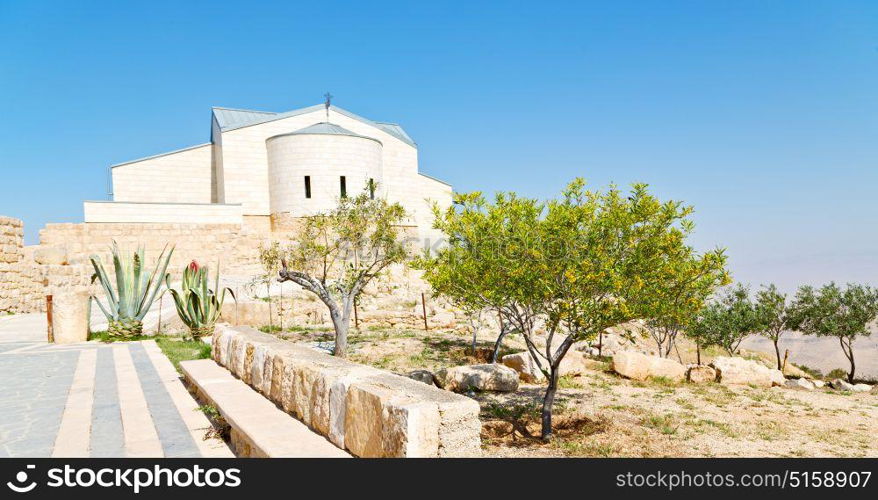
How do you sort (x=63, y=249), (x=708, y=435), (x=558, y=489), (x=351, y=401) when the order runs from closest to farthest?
(x=558, y=489), (x=351, y=401), (x=708, y=435), (x=63, y=249)

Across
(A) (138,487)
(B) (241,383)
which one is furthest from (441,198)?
(A) (138,487)

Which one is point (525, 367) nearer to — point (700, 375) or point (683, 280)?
point (700, 375)

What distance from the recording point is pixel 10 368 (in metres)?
8.34

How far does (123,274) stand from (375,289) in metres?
12.5

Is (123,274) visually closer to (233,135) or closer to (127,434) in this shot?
(127,434)

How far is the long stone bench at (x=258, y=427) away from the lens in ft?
12.3

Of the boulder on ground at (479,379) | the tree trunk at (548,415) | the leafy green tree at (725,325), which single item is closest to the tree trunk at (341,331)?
the boulder on ground at (479,379)

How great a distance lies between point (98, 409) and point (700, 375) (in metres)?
12.5

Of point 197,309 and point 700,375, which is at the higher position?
point 197,309

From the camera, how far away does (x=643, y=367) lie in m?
12.9

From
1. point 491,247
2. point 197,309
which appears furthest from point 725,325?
point 197,309

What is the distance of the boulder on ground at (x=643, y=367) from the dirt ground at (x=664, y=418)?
273mm

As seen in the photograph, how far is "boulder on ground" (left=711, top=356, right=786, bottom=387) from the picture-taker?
513 inches

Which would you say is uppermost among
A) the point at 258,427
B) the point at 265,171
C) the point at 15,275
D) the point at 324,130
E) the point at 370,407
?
the point at 324,130
